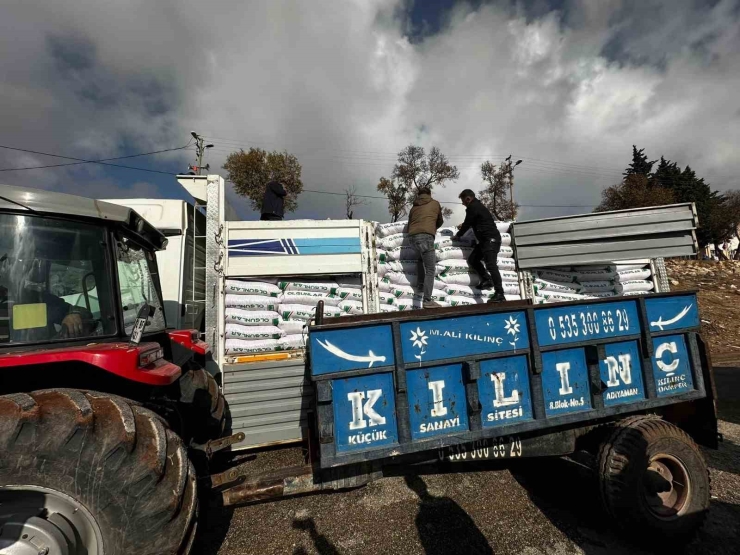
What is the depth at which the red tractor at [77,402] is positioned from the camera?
1715 millimetres

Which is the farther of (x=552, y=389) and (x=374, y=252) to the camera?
(x=374, y=252)

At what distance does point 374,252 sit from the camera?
14.5ft

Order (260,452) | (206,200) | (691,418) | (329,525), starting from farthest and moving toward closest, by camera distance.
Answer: (206,200) < (260,452) < (691,418) < (329,525)

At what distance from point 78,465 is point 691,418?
439cm

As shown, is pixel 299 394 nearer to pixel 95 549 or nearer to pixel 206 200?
pixel 95 549

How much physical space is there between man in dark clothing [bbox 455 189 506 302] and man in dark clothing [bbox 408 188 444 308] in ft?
1.49

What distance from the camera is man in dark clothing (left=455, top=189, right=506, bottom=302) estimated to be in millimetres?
4543

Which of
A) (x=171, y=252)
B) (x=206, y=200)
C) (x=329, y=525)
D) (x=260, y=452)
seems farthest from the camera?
(x=171, y=252)

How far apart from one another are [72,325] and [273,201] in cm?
365

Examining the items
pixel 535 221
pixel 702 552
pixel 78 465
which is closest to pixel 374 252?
pixel 535 221

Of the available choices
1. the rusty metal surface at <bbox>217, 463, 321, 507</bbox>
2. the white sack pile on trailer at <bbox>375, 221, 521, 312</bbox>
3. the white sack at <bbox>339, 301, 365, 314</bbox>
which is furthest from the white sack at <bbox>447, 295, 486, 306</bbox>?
the rusty metal surface at <bbox>217, 463, 321, 507</bbox>

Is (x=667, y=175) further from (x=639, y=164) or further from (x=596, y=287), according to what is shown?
(x=596, y=287)

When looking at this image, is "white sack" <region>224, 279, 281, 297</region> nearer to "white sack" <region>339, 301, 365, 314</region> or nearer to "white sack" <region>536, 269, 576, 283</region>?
"white sack" <region>339, 301, 365, 314</region>

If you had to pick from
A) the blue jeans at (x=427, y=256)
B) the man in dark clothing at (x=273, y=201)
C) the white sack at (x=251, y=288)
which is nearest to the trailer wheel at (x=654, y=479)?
the blue jeans at (x=427, y=256)
